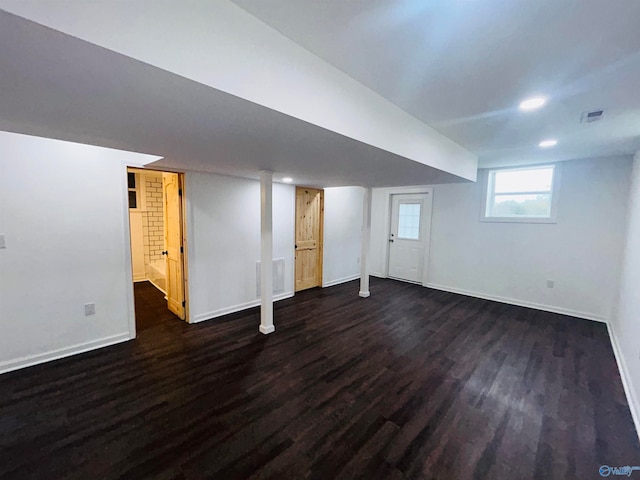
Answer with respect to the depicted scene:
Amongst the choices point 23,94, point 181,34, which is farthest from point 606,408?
point 23,94

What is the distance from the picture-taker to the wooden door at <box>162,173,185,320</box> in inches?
151

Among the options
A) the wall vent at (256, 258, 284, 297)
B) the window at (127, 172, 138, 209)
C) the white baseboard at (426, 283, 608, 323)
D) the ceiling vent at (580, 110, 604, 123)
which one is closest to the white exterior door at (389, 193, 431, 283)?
the white baseboard at (426, 283, 608, 323)

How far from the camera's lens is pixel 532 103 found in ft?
6.91

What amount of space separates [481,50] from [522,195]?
4402 millimetres

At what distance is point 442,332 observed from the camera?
3752mm

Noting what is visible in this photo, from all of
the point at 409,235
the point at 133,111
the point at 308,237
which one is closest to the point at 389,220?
the point at 409,235

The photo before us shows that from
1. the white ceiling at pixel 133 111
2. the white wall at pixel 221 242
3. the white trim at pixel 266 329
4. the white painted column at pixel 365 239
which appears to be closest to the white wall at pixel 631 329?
the white ceiling at pixel 133 111

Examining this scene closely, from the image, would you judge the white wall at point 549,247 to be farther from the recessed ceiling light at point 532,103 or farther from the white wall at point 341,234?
the recessed ceiling light at point 532,103

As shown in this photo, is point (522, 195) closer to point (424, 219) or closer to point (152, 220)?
point (424, 219)

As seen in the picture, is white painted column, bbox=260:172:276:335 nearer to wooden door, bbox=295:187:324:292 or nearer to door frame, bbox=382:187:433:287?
wooden door, bbox=295:187:324:292

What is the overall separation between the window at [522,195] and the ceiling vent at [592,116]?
246cm

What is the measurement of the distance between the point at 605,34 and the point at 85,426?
401cm

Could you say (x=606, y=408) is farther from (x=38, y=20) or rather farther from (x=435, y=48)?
(x=38, y=20)

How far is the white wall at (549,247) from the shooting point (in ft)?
13.3
